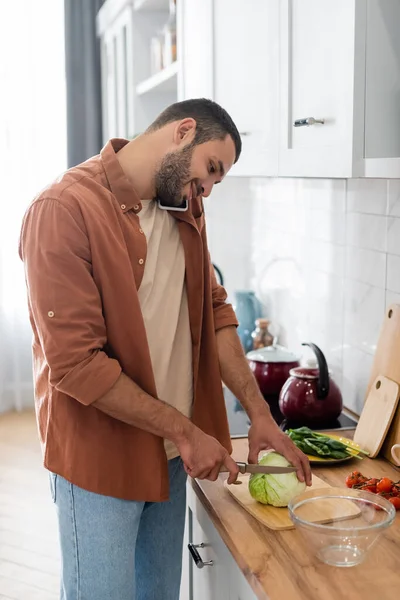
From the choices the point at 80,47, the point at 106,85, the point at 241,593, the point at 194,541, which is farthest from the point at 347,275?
the point at 80,47

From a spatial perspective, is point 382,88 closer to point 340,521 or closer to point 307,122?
point 307,122

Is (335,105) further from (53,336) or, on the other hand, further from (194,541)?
(194,541)

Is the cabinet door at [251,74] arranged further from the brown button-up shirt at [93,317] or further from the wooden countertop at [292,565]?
the wooden countertop at [292,565]

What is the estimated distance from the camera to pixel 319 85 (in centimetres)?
170

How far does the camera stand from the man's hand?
5.39 ft

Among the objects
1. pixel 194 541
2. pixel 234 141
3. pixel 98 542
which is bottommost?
pixel 194 541

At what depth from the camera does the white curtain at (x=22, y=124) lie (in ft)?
15.7

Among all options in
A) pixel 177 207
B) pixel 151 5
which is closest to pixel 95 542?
pixel 177 207

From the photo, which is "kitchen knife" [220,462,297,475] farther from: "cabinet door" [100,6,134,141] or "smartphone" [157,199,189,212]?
"cabinet door" [100,6,134,141]

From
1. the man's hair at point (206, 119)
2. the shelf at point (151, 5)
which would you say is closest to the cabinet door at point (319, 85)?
the man's hair at point (206, 119)

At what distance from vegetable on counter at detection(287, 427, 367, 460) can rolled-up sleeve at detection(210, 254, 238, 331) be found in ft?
1.06

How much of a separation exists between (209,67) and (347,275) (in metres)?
0.75

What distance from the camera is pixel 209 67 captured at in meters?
2.40

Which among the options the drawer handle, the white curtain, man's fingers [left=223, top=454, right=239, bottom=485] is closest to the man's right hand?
man's fingers [left=223, top=454, right=239, bottom=485]
